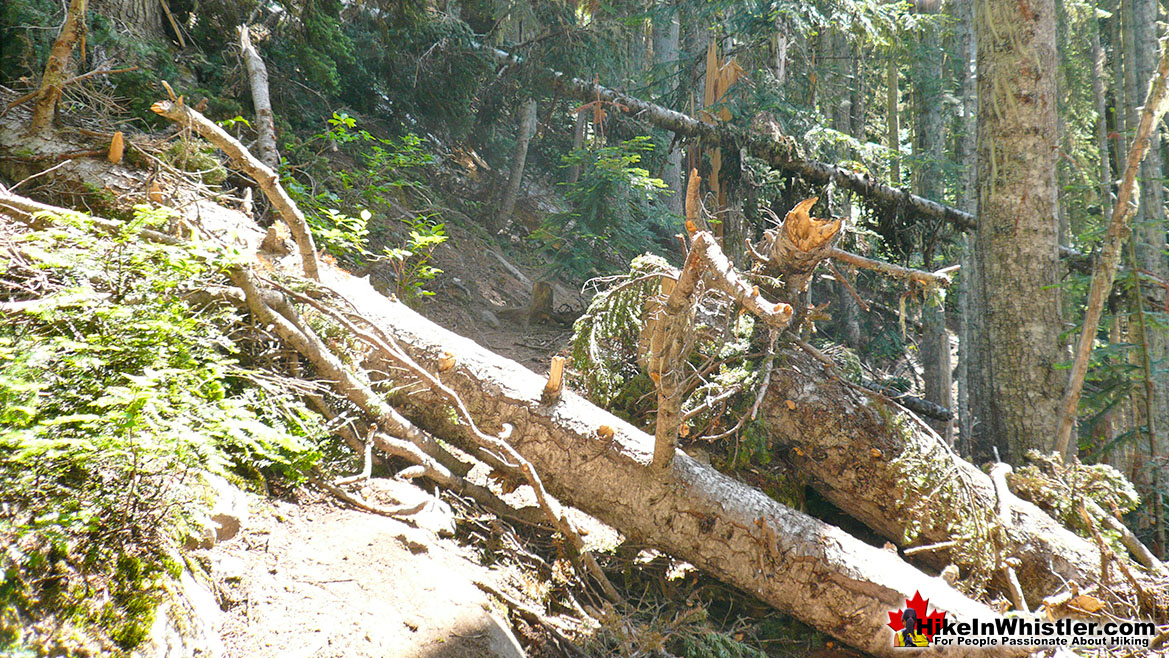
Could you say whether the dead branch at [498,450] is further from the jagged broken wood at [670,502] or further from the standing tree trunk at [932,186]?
the standing tree trunk at [932,186]

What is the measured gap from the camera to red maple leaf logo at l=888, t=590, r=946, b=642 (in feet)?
11.0

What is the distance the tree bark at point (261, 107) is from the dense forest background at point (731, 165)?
0.82ft

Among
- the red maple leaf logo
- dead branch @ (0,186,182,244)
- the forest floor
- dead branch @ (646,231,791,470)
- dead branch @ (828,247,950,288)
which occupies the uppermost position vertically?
dead branch @ (828,247,950,288)

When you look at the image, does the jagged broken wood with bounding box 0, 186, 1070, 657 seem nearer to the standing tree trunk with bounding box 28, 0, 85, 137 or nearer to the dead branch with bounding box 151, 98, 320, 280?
the dead branch with bounding box 151, 98, 320, 280

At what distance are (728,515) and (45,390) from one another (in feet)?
11.0

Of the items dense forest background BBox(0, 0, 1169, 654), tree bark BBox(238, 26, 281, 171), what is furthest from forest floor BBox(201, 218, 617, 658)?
tree bark BBox(238, 26, 281, 171)

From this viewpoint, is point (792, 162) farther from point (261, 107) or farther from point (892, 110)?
point (892, 110)

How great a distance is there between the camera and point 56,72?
4.22 meters

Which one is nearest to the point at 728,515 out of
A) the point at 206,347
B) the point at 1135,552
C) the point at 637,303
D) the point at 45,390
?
the point at 637,303

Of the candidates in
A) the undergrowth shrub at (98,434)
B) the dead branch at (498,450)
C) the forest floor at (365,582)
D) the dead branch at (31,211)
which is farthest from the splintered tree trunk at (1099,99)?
the dead branch at (31,211)

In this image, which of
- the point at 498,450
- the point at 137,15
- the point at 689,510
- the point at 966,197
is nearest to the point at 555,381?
the point at 498,450

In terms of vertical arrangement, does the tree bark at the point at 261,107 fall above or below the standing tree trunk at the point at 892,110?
below

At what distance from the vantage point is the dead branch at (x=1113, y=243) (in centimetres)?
423

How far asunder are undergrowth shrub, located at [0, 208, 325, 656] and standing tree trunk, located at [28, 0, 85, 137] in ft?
6.14
